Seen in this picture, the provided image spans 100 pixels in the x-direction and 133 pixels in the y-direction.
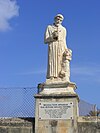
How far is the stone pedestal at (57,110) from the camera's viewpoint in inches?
493

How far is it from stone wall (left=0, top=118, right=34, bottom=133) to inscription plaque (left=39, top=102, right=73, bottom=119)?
2.13 feet

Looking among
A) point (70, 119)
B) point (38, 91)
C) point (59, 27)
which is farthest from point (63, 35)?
point (70, 119)

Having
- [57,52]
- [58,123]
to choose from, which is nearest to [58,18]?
[57,52]

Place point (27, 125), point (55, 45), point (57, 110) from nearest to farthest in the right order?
point (57, 110), point (27, 125), point (55, 45)

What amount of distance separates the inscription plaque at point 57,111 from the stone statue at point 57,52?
1111mm

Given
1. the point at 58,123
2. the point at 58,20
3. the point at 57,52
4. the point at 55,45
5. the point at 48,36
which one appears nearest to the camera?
the point at 58,123

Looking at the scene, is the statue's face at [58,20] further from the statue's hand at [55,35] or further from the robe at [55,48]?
the statue's hand at [55,35]

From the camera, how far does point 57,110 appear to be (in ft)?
41.6

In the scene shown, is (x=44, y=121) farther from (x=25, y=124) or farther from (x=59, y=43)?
(x=59, y=43)

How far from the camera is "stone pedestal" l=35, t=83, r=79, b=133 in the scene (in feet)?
41.1

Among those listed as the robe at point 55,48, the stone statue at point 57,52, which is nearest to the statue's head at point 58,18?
the stone statue at point 57,52

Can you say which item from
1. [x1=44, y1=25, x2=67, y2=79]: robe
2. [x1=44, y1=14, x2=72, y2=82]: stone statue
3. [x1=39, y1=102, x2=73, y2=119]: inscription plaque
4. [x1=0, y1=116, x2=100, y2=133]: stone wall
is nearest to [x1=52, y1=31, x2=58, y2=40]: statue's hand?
[x1=44, y1=14, x2=72, y2=82]: stone statue

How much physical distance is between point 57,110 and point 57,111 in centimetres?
4

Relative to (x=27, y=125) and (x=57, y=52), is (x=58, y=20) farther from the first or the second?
(x=27, y=125)
